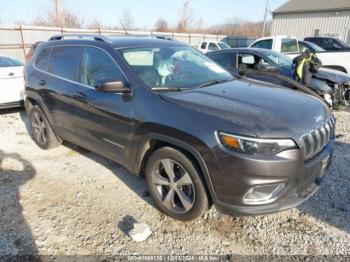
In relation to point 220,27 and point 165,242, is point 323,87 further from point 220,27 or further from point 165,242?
point 220,27

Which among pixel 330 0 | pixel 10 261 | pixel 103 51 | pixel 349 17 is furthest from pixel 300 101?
pixel 330 0

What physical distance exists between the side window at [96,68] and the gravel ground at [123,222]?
132 cm

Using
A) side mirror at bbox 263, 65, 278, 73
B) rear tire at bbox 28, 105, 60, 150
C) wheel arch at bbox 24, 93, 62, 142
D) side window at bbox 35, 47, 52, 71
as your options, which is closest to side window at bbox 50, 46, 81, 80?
side window at bbox 35, 47, 52, 71

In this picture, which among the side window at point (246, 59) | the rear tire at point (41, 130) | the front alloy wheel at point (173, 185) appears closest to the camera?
the front alloy wheel at point (173, 185)

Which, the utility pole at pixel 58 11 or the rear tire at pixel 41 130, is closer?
the rear tire at pixel 41 130

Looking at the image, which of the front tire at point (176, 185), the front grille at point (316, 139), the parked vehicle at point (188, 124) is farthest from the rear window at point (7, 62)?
the front grille at point (316, 139)

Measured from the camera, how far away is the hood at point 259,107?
94.7 inches

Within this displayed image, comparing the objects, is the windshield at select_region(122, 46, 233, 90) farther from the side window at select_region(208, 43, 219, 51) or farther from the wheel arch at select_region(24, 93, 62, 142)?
the side window at select_region(208, 43, 219, 51)

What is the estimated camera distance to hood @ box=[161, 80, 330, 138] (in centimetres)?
240

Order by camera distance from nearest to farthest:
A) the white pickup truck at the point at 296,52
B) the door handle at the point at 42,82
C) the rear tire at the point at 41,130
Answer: the door handle at the point at 42,82 < the rear tire at the point at 41,130 < the white pickup truck at the point at 296,52

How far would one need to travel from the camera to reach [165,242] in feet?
9.00

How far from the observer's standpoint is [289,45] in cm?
1080

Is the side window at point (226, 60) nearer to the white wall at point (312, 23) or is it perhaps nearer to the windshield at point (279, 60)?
the windshield at point (279, 60)

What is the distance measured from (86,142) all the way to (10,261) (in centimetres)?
165
